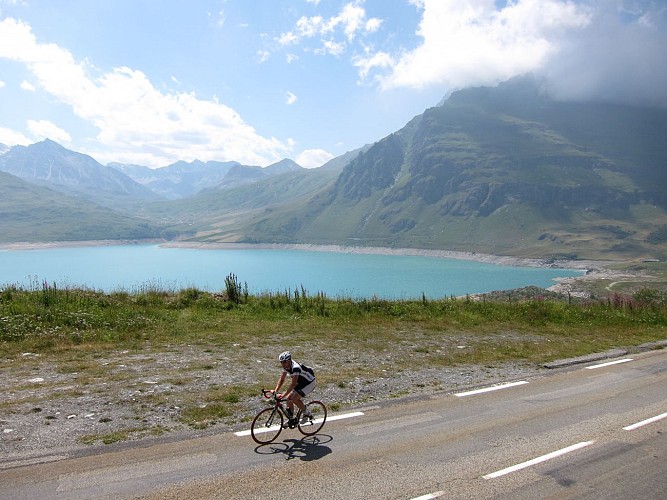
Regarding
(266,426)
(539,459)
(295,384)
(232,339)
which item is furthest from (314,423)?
(232,339)

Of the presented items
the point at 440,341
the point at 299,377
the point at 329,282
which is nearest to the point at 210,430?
the point at 299,377

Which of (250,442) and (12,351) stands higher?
(12,351)

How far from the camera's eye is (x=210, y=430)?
31.3 feet

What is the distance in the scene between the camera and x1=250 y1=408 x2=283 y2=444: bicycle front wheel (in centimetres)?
915

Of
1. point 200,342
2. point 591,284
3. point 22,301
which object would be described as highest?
point 22,301

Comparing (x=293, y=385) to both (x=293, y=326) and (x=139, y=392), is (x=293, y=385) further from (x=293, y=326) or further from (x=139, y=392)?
(x=293, y=326)

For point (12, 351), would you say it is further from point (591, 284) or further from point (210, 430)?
point (591, 284)

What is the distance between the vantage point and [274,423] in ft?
32.1

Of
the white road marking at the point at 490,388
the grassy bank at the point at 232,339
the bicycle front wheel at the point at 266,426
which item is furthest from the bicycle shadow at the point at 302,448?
the white road marking at the point at 490,388

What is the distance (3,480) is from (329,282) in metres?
162

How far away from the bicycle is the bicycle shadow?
0.59 feet

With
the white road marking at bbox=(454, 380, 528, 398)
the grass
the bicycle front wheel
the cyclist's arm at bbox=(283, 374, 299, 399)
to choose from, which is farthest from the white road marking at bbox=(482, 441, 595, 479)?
the grass

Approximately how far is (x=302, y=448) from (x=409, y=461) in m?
2.11

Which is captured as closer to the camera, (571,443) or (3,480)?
(3,480)
